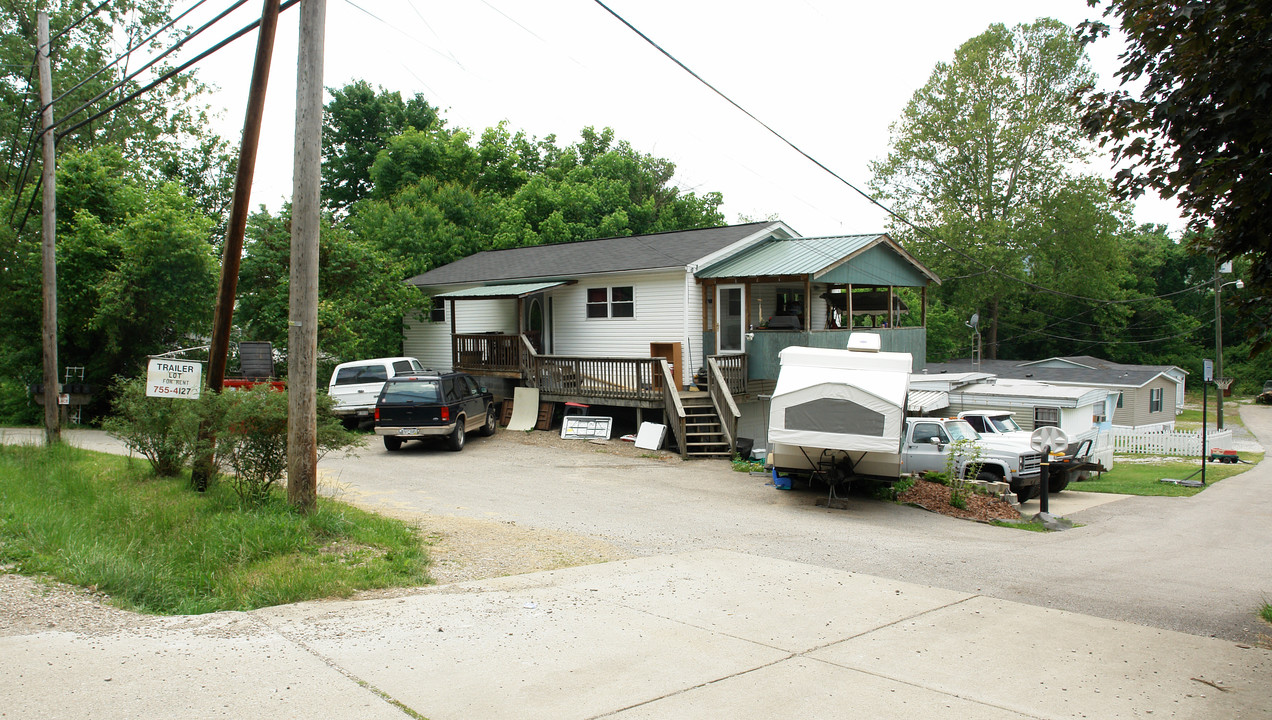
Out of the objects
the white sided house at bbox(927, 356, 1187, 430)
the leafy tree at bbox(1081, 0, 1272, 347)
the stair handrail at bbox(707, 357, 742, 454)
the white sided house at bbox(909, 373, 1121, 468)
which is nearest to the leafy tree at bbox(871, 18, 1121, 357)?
the white sided house at bbox(927, 356, 1187, 430)

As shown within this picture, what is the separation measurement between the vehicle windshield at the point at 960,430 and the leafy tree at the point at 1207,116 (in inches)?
427

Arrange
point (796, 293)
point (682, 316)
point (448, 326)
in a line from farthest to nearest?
point (448, 326) → point (796, 293) → point (682, 316)

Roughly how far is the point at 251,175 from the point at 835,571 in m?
8.35

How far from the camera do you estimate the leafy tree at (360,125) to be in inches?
1975

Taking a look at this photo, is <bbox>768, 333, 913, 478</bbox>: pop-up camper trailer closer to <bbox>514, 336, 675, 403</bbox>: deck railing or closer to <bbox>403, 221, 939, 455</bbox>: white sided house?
<bbox>403, 221, 939, 455</bbox>: white sided house

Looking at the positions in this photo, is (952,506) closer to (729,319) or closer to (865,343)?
(865,343)

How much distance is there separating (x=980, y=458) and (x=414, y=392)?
12.1 meters

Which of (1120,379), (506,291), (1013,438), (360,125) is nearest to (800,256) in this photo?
(1013,438)

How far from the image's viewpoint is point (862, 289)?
24938 mm

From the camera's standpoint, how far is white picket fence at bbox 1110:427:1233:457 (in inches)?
1256

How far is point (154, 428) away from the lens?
11.5m

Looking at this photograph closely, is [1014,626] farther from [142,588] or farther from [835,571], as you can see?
[142,588]

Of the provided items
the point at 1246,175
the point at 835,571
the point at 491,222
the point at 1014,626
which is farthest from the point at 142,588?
the point at 491,222

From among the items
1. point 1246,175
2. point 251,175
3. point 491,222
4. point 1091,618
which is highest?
point 491,222
